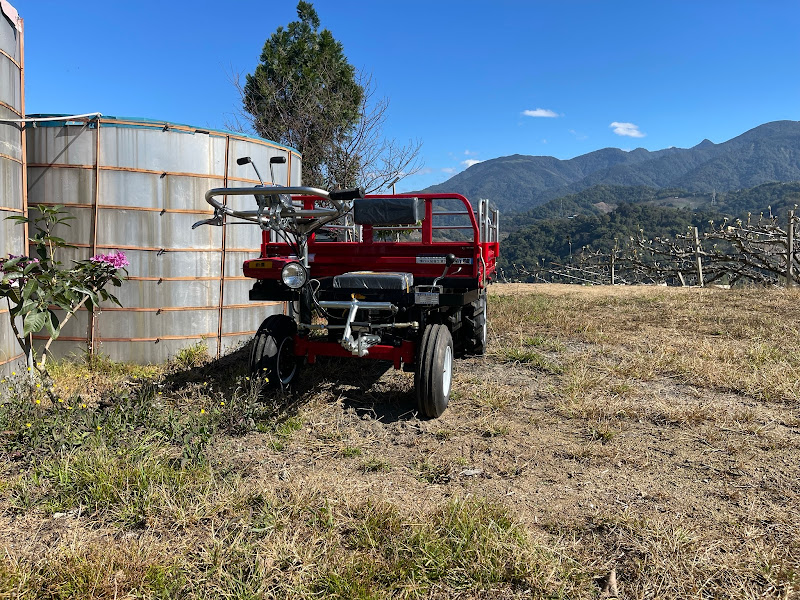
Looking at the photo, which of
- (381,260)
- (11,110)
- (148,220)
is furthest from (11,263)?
(381,260)

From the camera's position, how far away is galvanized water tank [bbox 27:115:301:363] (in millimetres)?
5934

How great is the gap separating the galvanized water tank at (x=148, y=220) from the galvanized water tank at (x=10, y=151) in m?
0.80

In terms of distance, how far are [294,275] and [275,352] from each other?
876mm

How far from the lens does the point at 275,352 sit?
480 cm

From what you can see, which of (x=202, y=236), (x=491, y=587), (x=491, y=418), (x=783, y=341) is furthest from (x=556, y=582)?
(x=783, y=341)

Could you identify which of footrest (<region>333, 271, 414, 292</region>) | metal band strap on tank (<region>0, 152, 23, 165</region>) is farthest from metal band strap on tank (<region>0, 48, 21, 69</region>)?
footrest (<region>333, 271, 414, 292</region>)

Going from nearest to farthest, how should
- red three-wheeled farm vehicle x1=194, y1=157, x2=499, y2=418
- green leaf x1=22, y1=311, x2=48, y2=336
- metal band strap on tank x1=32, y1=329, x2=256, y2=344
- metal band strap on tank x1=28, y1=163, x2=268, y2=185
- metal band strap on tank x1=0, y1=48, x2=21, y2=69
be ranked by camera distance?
green leaf x1=22, y1=311, x2=48, y2=336 < red three-wheeled farm vehicle x1=194, y1=157, x2=499, y2=418 < metal band strap on tank x1=0, y1=48, x2=21, y2=69 < metal band strap on tank x1=28, y1=163, x2=268, y2=185 < metal band strap on tank x1=32, y1=329, x2=256, y2=344

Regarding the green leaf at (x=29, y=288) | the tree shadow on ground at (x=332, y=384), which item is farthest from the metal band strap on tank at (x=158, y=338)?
the green leaf at (x=29, y=288)

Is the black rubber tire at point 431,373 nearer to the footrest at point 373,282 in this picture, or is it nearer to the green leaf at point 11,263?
the footrest at point 373,282

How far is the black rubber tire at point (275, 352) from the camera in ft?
15.5

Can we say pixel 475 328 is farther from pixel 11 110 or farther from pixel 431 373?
pixel 11 110

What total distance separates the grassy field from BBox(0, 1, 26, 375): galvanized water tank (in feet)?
1.69

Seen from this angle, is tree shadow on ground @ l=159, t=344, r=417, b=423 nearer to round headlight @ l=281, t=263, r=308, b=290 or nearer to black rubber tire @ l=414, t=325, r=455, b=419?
black rubber tire @ l=414, t=325, r=455, b=419

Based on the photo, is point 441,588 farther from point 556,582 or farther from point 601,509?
point 601,509
